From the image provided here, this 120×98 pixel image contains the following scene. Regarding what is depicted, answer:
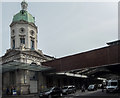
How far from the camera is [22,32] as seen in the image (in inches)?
1800

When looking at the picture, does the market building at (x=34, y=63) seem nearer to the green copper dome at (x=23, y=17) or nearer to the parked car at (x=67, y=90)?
the green copper dome at (x=23, y=17)

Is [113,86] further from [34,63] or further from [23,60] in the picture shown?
[23,60]

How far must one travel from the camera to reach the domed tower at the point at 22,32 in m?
45.2

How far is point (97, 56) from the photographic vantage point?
28.9 meters

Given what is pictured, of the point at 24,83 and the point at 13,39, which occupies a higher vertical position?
the point at 13,39

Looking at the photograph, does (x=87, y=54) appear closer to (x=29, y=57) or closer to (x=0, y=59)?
(x=29, y=57)

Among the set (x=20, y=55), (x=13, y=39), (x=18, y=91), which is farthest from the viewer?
(x=13, y=39)

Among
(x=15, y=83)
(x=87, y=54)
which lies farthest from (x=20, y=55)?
(x=87, y=54)

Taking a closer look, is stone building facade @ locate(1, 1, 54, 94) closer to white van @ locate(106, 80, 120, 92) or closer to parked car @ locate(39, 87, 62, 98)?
parked car @ locate(39, 87, 62, 98)

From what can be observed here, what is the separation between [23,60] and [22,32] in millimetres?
10026

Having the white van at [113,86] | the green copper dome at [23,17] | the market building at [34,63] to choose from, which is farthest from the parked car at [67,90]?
the green copper dome at [23,17]

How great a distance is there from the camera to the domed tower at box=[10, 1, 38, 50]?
45188mm

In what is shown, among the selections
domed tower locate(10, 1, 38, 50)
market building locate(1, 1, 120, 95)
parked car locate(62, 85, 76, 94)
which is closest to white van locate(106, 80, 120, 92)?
market building locate(1, 1, 120, 95)

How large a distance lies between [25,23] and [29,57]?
1059 cm
